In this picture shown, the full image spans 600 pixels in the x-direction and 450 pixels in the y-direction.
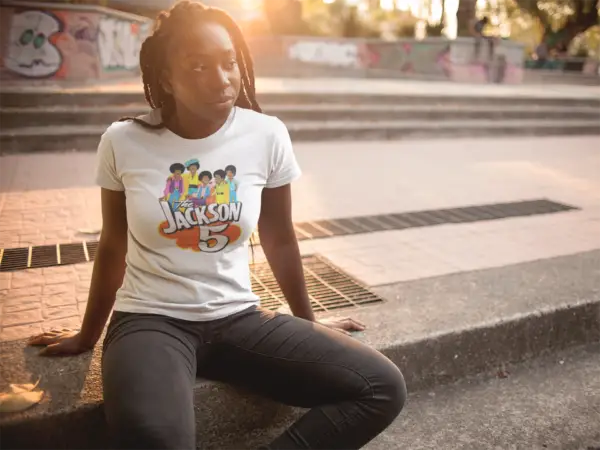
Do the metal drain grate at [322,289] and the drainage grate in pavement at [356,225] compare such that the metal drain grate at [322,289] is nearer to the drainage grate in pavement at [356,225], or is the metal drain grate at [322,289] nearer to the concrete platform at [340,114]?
the drainage grate in pavement at [356,225]

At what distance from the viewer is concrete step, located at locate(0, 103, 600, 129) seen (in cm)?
752

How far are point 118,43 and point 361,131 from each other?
567 cm

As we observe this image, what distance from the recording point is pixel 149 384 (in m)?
1.55

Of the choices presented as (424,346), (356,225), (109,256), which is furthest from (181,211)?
(356,225)

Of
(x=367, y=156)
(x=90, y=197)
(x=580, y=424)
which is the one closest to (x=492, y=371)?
(x=580, y=424)

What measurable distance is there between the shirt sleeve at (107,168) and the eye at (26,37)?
912 cm

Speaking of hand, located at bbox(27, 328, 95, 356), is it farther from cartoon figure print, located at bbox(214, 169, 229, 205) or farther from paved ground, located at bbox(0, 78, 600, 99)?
paved ground, located at bbox(0, 78, 600, 99)

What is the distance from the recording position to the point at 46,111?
24.7 ft

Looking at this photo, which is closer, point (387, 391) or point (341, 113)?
point (387, 391)

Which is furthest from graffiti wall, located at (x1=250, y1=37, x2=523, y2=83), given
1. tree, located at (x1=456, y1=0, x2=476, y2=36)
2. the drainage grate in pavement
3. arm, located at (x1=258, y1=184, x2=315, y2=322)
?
arm, located at (x1=258, y1=184, x2=315, y2=322)

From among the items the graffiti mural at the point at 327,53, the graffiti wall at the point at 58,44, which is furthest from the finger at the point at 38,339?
the graffiti mural at the point at 327,53

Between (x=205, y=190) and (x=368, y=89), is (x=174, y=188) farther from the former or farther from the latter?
(x=368, y=89)

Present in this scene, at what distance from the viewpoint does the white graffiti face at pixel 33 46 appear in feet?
31.2

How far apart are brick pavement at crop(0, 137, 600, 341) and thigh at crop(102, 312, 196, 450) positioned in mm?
960
